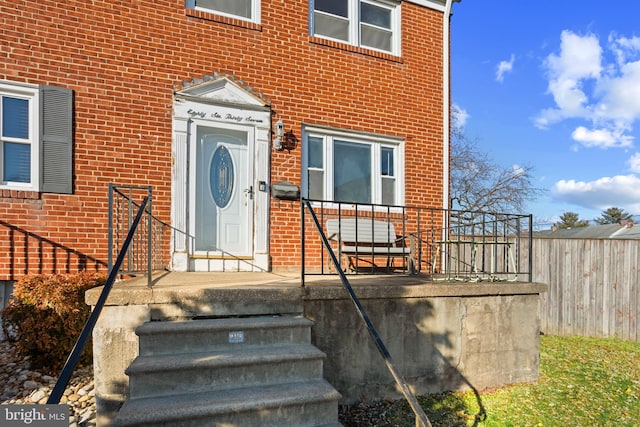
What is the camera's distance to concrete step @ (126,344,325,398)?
2.57 metres

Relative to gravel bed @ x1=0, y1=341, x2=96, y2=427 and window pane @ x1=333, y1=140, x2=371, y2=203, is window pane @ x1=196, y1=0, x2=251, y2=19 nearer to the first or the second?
window pane @ x1=333, y1=140, x2=371, y2=203

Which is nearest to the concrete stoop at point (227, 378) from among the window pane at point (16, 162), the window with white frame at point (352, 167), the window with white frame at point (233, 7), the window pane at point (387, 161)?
the window pane at point (16, 162)

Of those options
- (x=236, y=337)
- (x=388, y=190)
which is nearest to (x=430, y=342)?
(x=236, y=337)

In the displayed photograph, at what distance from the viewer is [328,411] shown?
272 cm

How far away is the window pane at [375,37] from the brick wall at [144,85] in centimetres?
25

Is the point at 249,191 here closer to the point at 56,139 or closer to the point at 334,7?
the point at 56,139

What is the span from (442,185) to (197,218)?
13.2ft

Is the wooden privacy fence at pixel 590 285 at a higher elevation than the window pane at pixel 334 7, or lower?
lower

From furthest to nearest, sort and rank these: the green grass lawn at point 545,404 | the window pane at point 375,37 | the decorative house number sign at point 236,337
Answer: the window pane at point 375,37 → the green grass lawn at point 545,404 → the decorative house number sign at point 236,337

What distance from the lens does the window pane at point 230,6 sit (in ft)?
17.8

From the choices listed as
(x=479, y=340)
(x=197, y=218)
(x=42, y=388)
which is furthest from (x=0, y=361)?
(x=479, y=340)

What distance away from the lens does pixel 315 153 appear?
6023 mm

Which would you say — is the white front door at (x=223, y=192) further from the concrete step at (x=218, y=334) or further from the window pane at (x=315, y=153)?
the concrete step at (x=218, y=334)

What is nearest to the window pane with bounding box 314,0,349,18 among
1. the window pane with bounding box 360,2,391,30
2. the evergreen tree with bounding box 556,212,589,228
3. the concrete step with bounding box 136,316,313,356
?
the window pane with bounding box 360,2,391,30
